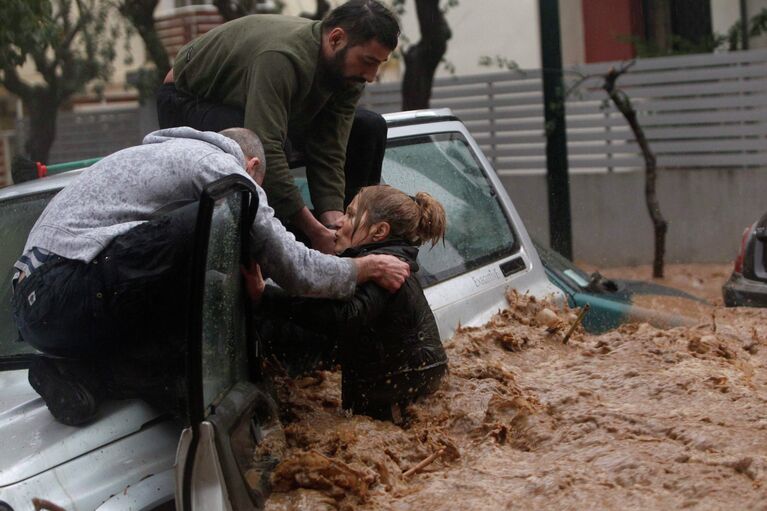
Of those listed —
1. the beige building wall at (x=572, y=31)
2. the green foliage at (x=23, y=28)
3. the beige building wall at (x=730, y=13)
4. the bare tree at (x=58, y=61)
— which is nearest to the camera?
the green foliage at (x=23, y=28)

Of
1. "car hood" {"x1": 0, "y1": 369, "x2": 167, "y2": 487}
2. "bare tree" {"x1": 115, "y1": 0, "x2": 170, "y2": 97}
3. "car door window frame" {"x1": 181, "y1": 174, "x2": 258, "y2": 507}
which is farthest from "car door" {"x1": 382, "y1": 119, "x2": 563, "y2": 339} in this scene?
"bare tree" {"x1": 115, "y1": 0, "x2": 170, "y2": 97}

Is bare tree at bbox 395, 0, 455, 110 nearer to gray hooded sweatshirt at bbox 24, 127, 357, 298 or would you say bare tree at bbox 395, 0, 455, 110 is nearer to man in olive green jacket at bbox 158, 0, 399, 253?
man in olive green jacket at bbox 158, 0, 399, 253

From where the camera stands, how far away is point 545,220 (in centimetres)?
1217

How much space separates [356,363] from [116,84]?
1288 cm

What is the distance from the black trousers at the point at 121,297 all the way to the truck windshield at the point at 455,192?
1689 mm

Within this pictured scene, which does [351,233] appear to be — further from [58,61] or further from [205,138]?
[58,61]

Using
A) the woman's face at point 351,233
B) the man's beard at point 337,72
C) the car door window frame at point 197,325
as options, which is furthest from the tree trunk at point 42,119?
the car door window frame at point 197,325

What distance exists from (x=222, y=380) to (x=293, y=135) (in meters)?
1.64

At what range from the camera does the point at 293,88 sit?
3.96 m

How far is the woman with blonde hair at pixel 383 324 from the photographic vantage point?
11.2ft

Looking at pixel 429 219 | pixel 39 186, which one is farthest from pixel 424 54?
pixel 429 219

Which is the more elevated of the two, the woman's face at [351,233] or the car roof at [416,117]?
the car roof at [416,117]

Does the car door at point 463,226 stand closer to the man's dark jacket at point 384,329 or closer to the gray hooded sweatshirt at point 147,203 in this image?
the man's dark jacket at point 384,329

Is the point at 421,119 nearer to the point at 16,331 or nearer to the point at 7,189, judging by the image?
the point at 7,189
